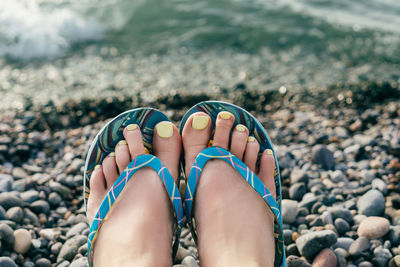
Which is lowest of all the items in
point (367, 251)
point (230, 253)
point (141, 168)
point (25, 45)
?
point (367, 251)

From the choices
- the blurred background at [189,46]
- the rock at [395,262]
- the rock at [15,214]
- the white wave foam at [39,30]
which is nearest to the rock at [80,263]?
the rock at [15,214]

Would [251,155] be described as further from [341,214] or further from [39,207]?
[39,207]

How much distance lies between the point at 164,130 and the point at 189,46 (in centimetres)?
310

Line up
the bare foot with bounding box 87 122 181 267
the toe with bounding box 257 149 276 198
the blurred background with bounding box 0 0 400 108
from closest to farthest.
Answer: the bare foot with bounding box 87 122 181 267 → the toe with bounding box 257 149 276 198 → the blurred background with bounding box 0 0 400 108

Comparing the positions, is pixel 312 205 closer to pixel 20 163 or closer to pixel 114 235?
pixel 114 235

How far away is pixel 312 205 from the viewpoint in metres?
2.03

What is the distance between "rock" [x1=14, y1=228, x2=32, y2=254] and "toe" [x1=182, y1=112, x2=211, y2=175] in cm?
97

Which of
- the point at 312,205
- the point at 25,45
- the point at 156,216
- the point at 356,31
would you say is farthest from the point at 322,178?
the point at 25,45

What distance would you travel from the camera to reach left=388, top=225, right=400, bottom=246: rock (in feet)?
5.76

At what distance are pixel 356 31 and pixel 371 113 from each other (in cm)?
264

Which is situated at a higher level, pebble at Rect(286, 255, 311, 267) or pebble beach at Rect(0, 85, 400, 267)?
pebble beach at Rect(0, 85, 400, 267)

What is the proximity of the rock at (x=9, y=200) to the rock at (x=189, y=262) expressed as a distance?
3.39ft

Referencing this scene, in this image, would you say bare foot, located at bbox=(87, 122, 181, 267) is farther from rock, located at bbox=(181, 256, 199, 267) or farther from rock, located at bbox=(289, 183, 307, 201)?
rock, located at bbox=(289, 183, 307, 201)

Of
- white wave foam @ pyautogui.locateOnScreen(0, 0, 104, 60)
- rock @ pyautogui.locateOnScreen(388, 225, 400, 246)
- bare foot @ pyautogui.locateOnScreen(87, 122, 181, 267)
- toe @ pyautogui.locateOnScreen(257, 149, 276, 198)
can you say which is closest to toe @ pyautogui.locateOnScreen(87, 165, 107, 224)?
bare foot @ pyautogui.locateOnScreen(87, 122, 181, 267)
